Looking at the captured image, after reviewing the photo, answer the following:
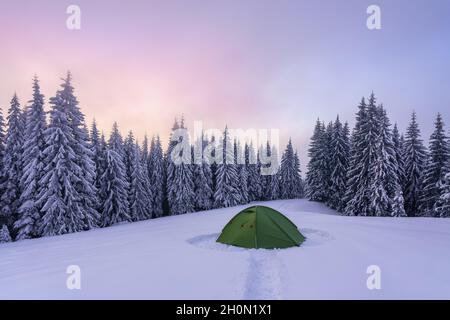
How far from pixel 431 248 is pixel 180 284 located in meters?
7.76

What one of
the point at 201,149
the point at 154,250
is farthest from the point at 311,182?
the point at 154,250

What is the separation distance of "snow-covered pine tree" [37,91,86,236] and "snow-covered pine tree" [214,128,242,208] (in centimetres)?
A: 2557

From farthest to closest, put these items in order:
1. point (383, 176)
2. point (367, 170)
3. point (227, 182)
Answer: point (227, 182) → point (367, 170) → point (383, 176)

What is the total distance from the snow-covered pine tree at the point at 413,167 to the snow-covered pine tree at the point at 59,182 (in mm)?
38650

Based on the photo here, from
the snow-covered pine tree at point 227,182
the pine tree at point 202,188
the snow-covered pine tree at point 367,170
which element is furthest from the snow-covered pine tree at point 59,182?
the snow-covered pine tree at point 367,170

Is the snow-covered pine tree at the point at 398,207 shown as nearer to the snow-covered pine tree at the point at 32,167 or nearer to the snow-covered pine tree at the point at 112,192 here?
the snow-covered pine tree at the point at 112,192

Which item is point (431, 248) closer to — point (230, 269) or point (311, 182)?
point (230, 269)

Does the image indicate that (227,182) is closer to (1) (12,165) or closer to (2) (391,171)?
(2) (391,171)

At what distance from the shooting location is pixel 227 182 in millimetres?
47094

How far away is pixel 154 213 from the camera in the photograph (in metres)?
49.5

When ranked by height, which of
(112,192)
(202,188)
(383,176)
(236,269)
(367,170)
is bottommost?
(202,188)

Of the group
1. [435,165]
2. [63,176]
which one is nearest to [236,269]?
[63,176]

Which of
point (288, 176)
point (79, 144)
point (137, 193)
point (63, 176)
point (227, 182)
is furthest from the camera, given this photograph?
point (288, 176)

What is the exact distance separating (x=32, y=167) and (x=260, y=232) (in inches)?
873
